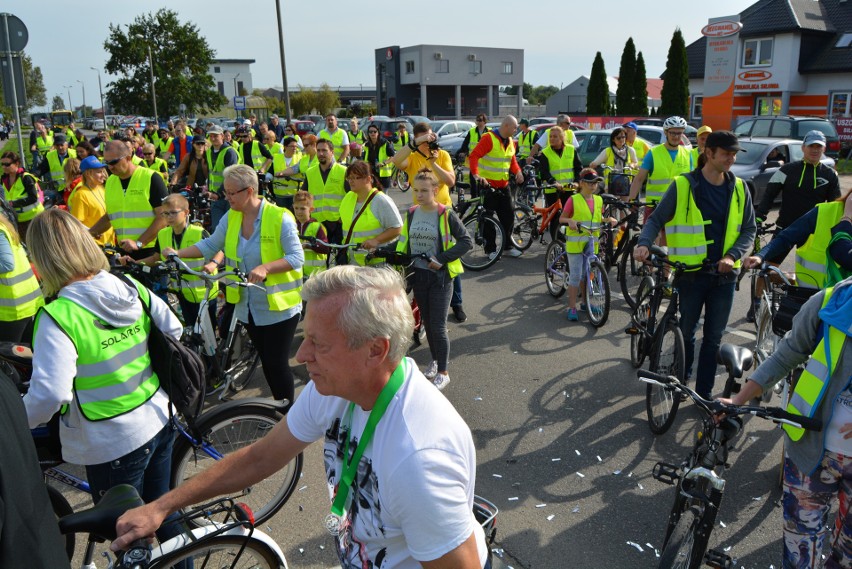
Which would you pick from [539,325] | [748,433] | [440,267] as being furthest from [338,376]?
[539,325]

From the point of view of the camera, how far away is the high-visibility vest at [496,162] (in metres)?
9.91

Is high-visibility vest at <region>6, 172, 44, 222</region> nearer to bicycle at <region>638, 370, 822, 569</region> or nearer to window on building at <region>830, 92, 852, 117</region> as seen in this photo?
bicycle at <region>638, 370, 822, 569</region>

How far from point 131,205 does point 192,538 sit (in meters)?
4.67

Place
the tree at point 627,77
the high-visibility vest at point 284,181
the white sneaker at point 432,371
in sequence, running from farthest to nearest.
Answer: the tree at point 627,77
the high-visibility vest at point 284,181
the white sneaker at point 432,371

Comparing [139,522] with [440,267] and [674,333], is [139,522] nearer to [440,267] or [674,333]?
[440,267]

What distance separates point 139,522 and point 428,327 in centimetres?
380

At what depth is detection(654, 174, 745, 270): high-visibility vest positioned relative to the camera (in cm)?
495

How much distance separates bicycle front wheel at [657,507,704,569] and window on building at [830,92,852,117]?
3914cm

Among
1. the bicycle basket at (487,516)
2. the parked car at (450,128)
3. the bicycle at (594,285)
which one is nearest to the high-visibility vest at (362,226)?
the bicycle at (594,285)

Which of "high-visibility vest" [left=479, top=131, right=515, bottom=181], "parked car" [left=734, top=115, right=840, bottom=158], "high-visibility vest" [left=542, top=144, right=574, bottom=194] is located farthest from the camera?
"parked car" [left=734, top=115, right=840, bottom=158]

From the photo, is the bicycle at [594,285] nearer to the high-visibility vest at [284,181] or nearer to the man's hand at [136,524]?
the high-visibility vest at [284,181]

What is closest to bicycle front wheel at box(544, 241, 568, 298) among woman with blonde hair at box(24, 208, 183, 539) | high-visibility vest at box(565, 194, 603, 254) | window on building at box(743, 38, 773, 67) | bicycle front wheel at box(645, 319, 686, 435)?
high-visibility vest at box(565, 194, 603, 254)

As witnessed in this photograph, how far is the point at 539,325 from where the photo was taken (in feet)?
24.5

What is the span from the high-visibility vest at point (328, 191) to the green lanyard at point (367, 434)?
6.98 m
